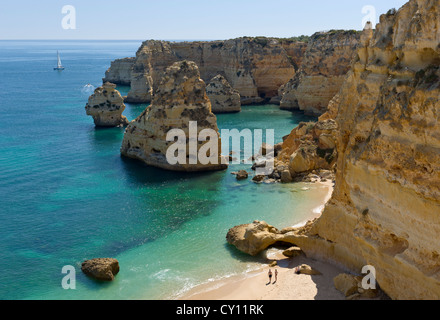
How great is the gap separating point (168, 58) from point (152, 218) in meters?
60.2

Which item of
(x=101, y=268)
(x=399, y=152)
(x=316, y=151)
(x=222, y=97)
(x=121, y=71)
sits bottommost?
(x=101, y=268)

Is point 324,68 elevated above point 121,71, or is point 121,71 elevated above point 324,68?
point 121,71

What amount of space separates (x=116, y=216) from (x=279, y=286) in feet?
39.2

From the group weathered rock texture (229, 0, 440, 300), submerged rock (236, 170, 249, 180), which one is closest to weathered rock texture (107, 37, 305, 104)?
submerged rock (236, 170, 249, 180)

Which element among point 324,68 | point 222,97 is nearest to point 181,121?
point 324,68

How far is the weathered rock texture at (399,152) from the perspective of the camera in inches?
442

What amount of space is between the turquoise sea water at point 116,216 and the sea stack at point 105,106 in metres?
6.62

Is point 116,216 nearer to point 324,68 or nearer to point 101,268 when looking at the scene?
point 101,268

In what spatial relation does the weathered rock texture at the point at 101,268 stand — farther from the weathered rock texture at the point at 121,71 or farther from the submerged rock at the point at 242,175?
the weathered rock texture at the point at 121,71

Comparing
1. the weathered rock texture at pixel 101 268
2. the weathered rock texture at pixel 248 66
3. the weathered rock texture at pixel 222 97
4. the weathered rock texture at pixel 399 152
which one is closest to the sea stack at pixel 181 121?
the weathered rock texture at pixel 101 268

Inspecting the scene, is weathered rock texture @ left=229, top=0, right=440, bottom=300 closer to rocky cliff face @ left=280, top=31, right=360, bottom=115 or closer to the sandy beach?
the sandy beach

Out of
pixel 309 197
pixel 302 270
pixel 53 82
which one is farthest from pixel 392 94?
pixel 53 82

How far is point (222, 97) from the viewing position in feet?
205

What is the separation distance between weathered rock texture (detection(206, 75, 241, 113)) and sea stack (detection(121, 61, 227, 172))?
27098mm
